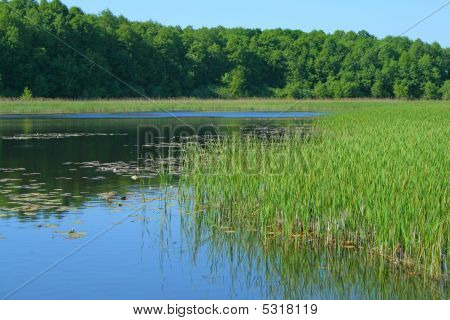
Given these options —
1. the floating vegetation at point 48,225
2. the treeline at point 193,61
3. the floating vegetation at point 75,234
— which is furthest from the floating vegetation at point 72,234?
the treeline at point 193,61

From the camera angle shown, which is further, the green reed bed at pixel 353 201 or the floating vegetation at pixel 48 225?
the floating vegetation at pixel 48 225

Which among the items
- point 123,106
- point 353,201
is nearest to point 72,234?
point 353,201

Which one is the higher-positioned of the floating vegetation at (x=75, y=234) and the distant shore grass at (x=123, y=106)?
the distant shore grass at (x=123, y=106)

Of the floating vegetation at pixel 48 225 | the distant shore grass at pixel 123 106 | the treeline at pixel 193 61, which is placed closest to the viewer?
the floating vegetation at pixel 48 225

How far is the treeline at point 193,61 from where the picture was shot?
71.9 meters

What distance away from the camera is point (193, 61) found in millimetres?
94250

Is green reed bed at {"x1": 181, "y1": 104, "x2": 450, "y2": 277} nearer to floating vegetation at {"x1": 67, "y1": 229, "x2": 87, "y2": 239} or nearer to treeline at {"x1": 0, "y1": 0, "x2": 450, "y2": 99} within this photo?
floating vegetation at {"x1": 67, "y1": 229, "x2": 87, "y2": 239}

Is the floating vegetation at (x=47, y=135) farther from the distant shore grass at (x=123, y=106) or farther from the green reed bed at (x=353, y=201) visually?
the distant shore grass at (x=123, y=106)

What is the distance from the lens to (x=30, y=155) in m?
19.7

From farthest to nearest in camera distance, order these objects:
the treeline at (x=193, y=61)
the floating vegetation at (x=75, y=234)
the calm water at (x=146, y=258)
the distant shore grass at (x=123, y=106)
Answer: the treeline at (x=193, y=61)
the distant shore grass at (x=123, y=106)
the floating vegetation at (x=75, y=234)
the calm water at (x=146, y=258)

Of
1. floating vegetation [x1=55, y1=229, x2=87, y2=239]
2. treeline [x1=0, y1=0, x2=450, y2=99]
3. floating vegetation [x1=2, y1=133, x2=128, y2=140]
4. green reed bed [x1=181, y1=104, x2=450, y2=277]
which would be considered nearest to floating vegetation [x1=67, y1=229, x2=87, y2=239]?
floating vegetation [x1=55, y1=229, x2=87, y2=239]

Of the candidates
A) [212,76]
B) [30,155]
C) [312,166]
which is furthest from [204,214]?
[212,76]

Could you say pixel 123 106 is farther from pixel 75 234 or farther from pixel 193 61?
pixel 75 234

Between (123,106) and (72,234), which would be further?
(123,106)
